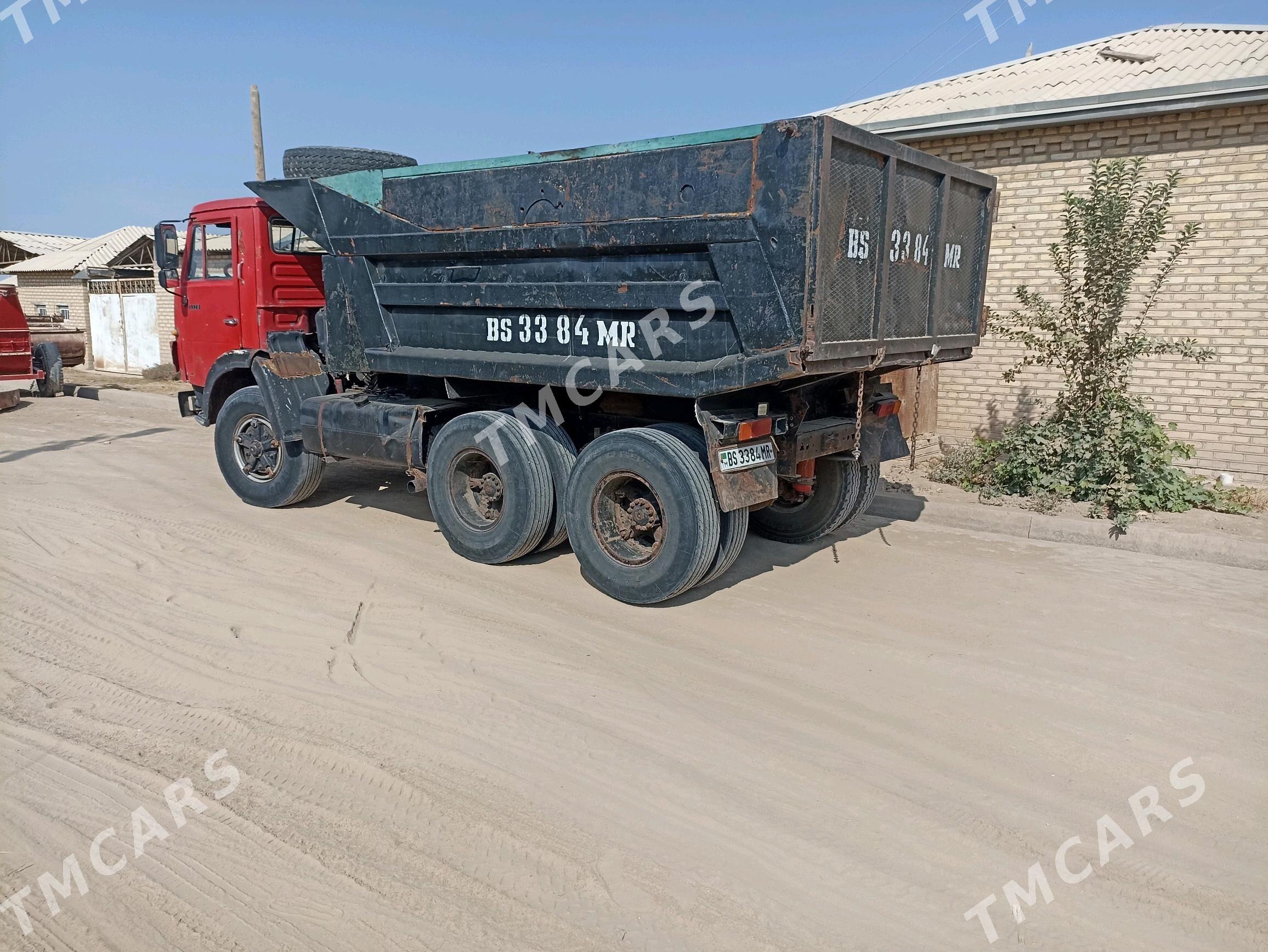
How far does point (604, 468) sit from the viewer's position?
5578mm

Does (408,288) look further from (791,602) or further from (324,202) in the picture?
(791,602)

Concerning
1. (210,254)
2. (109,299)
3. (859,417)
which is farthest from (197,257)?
(109,299)

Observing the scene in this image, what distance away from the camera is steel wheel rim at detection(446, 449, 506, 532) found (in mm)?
6359

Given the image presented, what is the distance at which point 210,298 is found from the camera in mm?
8133

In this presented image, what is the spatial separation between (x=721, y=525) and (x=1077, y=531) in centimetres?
344

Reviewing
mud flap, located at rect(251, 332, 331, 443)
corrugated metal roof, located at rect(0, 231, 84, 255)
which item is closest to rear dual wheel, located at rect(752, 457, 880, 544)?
mud flap, located at rect(251, 332, 331, 443)

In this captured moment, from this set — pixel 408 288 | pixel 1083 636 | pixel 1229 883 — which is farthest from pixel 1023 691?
pixel 408 288

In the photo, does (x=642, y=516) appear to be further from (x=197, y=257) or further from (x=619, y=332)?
(x=197, y=257)

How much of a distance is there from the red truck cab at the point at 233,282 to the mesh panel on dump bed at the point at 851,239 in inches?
196

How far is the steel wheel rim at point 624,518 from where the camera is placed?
5547mm

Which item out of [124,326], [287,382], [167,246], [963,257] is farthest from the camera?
[124,326]

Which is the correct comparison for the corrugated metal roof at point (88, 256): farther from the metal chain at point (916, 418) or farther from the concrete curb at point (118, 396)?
the metal chain at point (916, 418)

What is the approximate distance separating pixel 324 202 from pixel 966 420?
712 centimetres

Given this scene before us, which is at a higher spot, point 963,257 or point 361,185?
point 361,185
